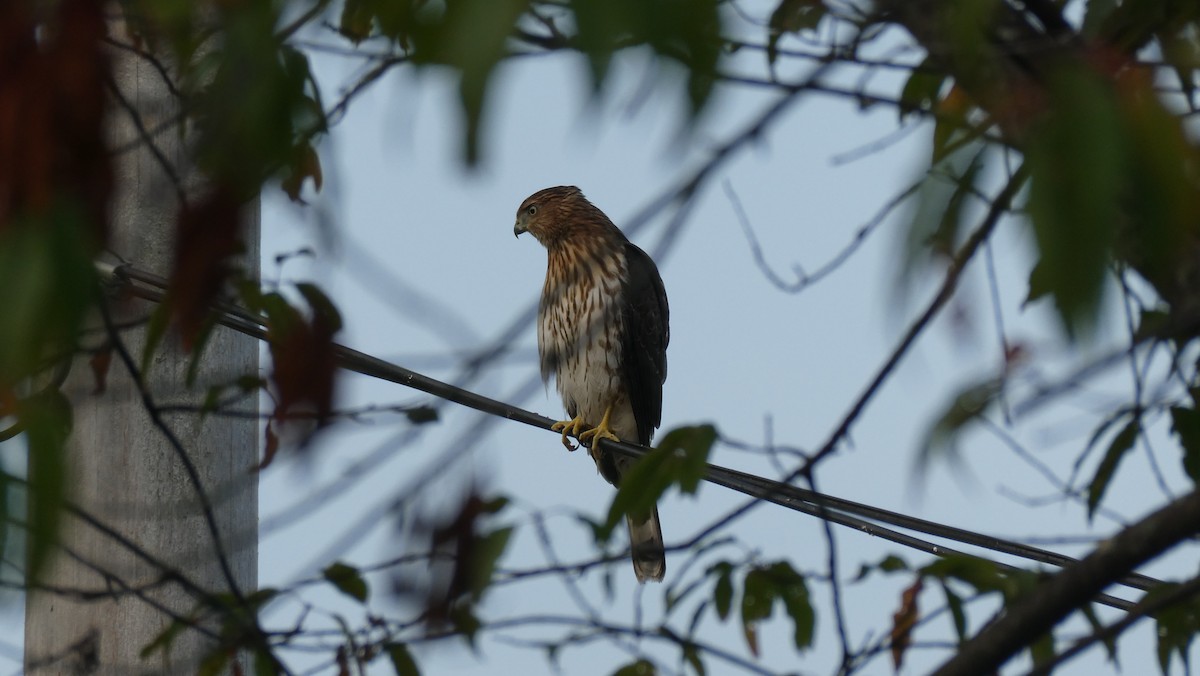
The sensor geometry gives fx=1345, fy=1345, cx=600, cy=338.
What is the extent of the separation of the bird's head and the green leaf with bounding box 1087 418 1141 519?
→ 4.78 meters

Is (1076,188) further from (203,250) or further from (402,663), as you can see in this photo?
(402,663)

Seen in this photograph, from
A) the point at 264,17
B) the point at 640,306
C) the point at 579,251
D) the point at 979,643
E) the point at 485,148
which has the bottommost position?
the point at 979,643

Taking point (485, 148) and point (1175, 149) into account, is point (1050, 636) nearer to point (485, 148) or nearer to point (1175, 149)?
point (1175, 149)

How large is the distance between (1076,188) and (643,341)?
5.29m

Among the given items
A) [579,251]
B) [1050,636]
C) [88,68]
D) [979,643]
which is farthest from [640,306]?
[88,68]

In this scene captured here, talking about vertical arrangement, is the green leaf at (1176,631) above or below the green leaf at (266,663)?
below

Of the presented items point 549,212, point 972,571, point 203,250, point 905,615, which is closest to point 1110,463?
point 972,571

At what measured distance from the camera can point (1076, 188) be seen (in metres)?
1.09

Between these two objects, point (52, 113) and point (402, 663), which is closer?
point (52, 113)

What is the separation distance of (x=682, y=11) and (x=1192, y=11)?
868 mm

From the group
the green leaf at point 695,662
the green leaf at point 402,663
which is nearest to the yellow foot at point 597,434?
the green leaf at point 695,662

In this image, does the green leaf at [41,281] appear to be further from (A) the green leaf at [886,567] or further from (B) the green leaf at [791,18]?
(A) the green leaf at [886,567]

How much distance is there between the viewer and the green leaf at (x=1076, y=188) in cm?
103

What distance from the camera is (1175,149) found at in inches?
46.1
